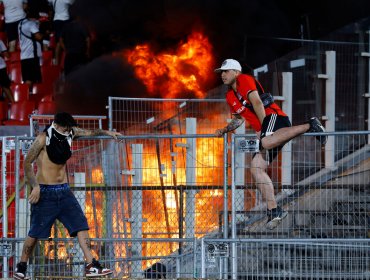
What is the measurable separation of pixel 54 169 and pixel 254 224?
2.73m

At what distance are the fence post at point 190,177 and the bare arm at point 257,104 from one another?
1.11 metres

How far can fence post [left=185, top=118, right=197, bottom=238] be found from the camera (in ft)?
40.7

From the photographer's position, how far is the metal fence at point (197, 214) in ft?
37.3

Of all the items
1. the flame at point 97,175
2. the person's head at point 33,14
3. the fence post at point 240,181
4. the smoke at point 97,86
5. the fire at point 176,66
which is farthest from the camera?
the person's head at point 33,14

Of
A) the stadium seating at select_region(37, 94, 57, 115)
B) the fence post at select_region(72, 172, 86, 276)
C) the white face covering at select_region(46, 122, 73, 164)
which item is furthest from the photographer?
the stadium seating at select_region(37, 94, 57, 115)

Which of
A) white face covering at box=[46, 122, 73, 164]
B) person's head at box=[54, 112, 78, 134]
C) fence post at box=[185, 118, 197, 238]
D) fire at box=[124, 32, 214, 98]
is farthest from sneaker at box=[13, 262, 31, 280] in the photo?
fire at box=[124, 32, 214, 98]

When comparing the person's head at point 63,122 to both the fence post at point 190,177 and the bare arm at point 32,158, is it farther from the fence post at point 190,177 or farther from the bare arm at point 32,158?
the fence post at point 190,177

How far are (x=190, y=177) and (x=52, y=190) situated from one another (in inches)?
102

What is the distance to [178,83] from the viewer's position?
18.1 metres

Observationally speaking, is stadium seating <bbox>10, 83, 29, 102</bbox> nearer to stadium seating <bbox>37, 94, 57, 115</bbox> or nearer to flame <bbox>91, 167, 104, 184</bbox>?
stadium seating <bbox>37, 94, 57, 115</bbox>

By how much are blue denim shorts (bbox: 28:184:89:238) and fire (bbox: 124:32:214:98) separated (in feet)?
22.6

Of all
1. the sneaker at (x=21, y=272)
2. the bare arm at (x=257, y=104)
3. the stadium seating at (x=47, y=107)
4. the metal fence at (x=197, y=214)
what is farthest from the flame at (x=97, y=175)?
the stadium seating at (x=47, y=107)

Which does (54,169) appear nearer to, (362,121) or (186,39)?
(362,121)

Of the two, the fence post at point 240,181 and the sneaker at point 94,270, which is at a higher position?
the fence post at point 240,181
